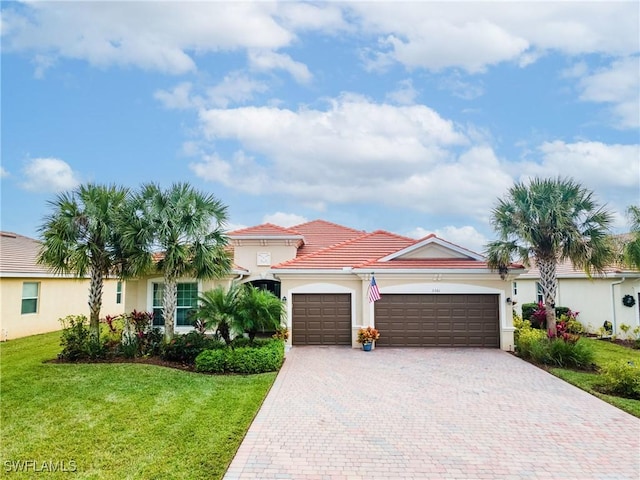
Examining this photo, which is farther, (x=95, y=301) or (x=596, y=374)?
(x=95, y=301)

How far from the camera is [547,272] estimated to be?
1424 cm

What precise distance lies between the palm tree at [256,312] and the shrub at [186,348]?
1399 mm

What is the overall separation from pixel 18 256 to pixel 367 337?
17.9 m

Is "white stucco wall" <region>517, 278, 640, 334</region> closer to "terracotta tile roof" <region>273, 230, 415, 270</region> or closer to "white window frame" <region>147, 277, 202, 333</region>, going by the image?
"terracotta tile roof" <region>273, 230, 415, 270</region>

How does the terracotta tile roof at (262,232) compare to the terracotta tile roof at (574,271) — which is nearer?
the terracotta tile roof at (574,271)

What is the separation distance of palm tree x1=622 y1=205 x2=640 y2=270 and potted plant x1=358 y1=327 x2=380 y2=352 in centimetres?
1062

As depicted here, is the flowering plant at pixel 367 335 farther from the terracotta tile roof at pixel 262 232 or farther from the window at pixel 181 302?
the window at pixel 181 302

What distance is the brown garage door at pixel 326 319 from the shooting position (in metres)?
16.2

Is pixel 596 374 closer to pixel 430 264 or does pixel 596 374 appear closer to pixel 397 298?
pixel 430 264

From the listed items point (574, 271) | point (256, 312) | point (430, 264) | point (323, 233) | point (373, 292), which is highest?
point (323, 233)

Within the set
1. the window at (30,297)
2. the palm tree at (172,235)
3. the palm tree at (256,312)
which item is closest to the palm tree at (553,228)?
the palm tree at (256,312)

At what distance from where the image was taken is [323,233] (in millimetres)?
24016

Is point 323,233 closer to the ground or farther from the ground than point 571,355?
farther from the ground

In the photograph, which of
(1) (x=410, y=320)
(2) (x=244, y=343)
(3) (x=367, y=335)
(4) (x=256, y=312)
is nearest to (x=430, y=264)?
(1) (x=410, y=320)
